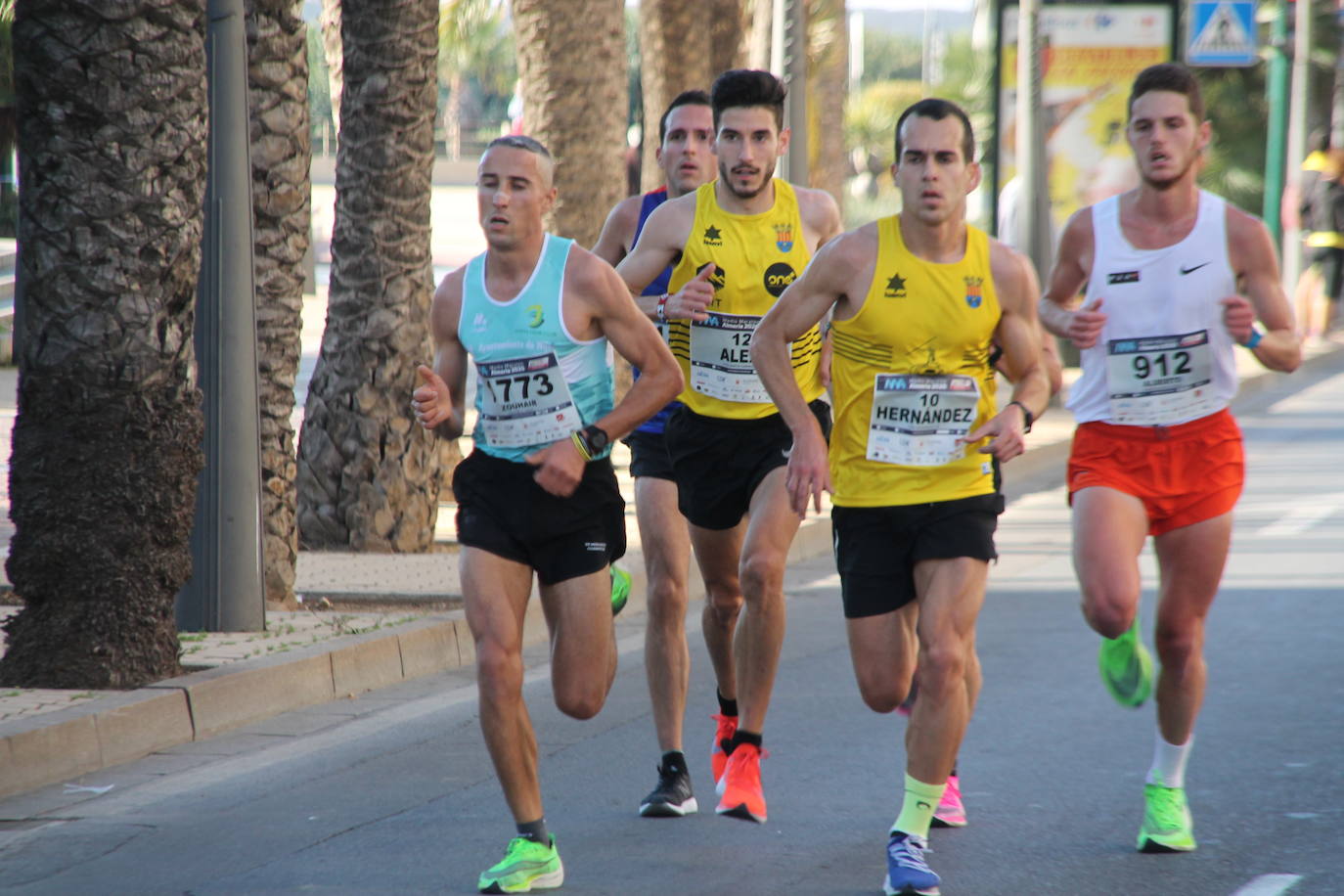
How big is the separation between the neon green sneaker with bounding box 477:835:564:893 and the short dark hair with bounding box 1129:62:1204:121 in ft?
8.62

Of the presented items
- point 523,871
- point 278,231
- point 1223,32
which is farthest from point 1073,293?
point 1223,32

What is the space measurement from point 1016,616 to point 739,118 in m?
4.35

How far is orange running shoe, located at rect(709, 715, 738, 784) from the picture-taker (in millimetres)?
6355

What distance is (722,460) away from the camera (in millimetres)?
6352

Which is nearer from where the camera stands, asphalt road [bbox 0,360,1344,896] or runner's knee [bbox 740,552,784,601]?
asphalt road [bbox 0,360,1344,896]

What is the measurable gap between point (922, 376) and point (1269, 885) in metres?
1.59

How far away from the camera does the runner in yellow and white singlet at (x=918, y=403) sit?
17.7 feet

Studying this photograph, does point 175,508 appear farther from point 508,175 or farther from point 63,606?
point 508,175

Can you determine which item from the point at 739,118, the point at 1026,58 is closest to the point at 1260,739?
the point at 739,118

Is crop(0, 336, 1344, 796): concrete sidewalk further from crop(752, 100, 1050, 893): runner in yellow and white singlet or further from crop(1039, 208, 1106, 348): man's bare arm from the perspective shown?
crop(1039, 208, 1106, 348): man's bare arm

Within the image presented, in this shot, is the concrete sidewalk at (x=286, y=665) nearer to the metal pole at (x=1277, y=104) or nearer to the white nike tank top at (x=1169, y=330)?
the white nike tank top at (x=1169, y=330)

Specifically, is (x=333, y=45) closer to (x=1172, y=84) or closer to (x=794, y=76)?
(x=794, y=76)

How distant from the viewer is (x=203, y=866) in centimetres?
560

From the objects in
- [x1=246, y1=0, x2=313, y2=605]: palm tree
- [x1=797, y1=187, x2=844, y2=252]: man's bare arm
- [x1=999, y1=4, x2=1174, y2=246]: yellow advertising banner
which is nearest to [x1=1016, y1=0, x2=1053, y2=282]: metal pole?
[x1=999, y1=4, x2=1174, y2=246]: yellow advertising banner
